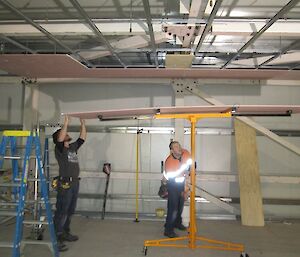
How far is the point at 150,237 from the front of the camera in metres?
4.60

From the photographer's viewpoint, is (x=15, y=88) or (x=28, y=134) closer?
(x=28, y=134)

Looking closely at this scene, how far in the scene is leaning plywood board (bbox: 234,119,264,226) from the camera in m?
5.33

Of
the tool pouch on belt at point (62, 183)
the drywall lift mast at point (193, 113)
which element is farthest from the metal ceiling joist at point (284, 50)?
the tool pouch on belt at point (62, 183)

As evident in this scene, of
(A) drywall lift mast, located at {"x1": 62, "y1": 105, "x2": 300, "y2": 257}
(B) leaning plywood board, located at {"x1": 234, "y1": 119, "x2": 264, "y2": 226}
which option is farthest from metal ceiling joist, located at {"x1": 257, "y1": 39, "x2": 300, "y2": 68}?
(B) leaning plywood board, located at {"x1": 234, "y1": 119, "x2": 264, "y2": 226}

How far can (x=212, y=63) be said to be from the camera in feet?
16.8

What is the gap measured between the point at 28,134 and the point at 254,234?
388 centimetres

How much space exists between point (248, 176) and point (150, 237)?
2.19 meters

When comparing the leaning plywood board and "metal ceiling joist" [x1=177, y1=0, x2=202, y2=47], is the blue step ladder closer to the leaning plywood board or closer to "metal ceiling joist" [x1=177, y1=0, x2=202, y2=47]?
"metal ceiling joist" [x1=177, y1=0, x2=202, y2=47]

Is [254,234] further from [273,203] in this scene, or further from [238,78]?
[238,78]

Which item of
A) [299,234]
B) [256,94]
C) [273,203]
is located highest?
[256,94]

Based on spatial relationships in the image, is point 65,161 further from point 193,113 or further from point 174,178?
point 193,113

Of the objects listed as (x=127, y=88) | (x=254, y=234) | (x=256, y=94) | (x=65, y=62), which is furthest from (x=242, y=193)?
(x=65, y=62)

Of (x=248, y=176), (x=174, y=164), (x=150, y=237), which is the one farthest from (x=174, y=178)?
(x=248, y=176)

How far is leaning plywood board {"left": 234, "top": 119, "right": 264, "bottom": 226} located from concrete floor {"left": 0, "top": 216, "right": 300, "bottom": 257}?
0.78 ft
